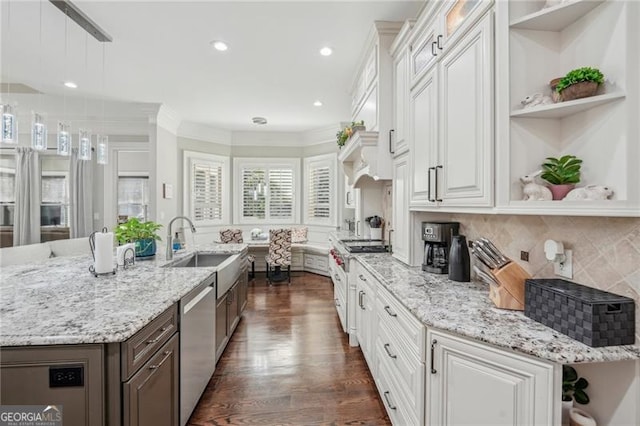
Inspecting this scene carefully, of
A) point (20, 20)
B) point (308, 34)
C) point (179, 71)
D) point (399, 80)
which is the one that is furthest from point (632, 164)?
point (20, 20)

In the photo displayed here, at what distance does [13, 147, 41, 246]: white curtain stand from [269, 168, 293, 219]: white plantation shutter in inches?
154

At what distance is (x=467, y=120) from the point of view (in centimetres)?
161

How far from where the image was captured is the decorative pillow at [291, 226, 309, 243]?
6.20 m

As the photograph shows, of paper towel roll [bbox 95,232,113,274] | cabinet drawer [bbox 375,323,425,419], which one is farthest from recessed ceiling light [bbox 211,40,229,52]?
cabinet drawer [bbox 375,323,425,419]

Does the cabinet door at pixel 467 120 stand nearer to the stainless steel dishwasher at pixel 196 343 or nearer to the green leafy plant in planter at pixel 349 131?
the green leafy plant in planter at pixel 349 131

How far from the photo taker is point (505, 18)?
4.40 feet

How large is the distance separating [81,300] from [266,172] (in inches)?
199

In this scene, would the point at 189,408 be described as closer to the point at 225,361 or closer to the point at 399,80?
the point at 225,361

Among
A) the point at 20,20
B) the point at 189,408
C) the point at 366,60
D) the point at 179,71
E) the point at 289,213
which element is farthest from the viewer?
the point at 289,213

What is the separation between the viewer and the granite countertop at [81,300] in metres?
1.17

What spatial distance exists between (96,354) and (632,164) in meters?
2.15

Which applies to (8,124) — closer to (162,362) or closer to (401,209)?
(162,362)

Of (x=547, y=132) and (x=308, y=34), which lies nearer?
(x=547, y=132)

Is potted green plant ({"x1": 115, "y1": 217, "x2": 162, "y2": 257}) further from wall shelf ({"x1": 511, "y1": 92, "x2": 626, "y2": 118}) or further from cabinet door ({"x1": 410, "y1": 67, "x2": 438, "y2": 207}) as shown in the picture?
wall shelf ({"x1": 511, "y1": 92, "x2": 626, "y2": 118})
